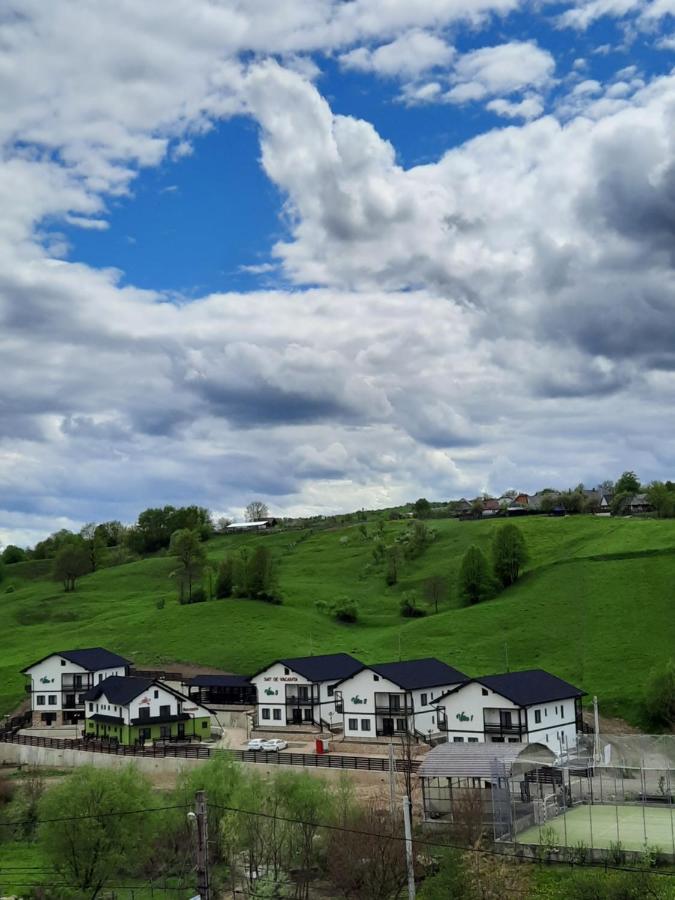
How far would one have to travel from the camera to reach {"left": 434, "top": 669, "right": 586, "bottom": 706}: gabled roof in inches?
2662

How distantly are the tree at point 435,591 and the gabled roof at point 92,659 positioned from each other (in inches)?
1605

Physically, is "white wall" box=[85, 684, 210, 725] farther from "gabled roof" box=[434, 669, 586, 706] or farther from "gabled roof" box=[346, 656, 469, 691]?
"gabled roof" box=[434, 669, 586, 706]

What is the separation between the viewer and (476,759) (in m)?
52.5

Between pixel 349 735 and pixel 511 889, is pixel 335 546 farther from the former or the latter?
pixel 511 889

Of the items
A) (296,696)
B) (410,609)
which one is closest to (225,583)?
(410,609)

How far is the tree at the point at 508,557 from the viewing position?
117m

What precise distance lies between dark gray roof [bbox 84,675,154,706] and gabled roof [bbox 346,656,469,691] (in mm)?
17786

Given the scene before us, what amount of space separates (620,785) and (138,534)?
517 ft

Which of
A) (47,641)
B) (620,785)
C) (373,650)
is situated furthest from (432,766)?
(47,641)

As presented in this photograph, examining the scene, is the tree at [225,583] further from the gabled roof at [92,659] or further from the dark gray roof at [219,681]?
the dark gray roof at [219,681]

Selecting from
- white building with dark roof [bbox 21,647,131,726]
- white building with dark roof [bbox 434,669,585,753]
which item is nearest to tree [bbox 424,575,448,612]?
white building with dark roof [bbox 21,647,131,726]

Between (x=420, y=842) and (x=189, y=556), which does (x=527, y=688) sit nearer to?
(x=420, y=842)

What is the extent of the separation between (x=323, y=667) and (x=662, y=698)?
1102 inches

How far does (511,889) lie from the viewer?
119ft
